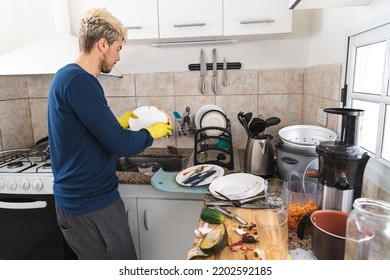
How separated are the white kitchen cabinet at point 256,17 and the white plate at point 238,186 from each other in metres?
0.81

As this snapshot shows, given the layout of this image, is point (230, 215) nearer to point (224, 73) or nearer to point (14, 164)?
point (224, 73)

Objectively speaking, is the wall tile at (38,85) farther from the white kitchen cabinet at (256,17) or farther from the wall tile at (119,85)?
the white kitchen cabinet at (256,17)

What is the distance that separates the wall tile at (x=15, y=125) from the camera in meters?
1.76

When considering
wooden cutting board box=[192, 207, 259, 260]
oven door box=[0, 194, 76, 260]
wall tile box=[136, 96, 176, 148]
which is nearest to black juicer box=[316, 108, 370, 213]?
wooden cutting board box=[192, 207, 259, 260]

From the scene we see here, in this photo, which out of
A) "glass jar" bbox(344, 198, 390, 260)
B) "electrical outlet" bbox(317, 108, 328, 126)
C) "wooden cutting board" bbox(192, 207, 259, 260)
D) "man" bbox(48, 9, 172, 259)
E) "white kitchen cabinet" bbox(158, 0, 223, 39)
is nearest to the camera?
"glass jar" bbox(344, 198, 390, 260)

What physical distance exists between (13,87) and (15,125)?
0.26 meters

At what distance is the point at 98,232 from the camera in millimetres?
1164

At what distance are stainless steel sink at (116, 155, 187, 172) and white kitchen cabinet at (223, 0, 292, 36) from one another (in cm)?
85

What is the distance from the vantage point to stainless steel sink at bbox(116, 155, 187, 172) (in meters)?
1.80

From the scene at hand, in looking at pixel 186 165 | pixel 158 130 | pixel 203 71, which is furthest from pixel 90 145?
pixel 203 71

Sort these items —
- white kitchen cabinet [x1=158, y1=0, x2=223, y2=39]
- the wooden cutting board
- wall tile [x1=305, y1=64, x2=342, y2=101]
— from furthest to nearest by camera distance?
white kitchen cabinet [x1=158, y1=0, x2=223, y2=39], wall tile [x1=305, y1=64, x2=342, y2=101], the wooden cutting board

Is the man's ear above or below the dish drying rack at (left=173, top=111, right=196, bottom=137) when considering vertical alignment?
above

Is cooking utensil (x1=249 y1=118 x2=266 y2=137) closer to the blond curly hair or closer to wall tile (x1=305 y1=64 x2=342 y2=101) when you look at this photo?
wall tile (x1=305 y1=64 x2=342 y2=101)

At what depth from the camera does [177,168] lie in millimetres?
1821
